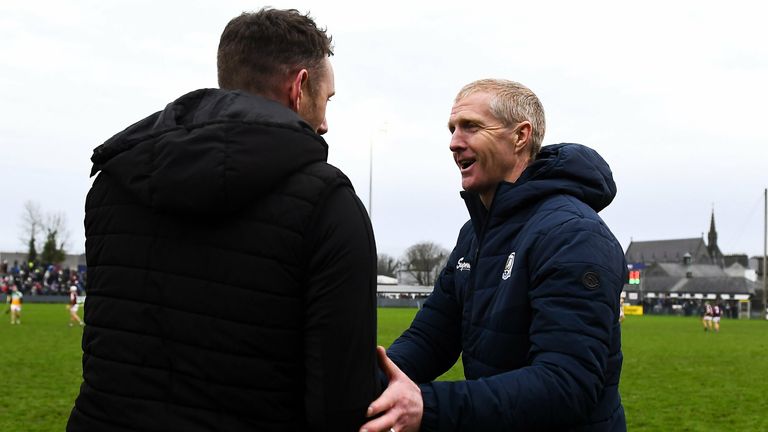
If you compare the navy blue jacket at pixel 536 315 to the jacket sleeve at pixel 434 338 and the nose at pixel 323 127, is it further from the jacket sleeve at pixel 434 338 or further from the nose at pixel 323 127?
the nose at pixel 323 127

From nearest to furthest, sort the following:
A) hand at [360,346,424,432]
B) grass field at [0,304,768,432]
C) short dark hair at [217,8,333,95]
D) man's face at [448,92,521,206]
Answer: hand at [360,346,424,432] → short dark hair at [217,8,333,95] → man's face at [448,92,521,206] → grass field at [0,304,768,432]

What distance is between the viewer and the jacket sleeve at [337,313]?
196 cm

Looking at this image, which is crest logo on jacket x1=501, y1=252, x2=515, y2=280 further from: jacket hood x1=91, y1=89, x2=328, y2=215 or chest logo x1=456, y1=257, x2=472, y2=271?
jacket hood x1=91, y1=89, x2=328, y2=215

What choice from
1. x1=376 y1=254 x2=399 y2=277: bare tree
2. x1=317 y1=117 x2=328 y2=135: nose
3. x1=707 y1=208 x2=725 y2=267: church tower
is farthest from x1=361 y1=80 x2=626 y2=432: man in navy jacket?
x1=707 y1=208 x2=725 y2=267: church tower

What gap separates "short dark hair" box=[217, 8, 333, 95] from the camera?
2.20m

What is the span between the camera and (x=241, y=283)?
1.99 metres

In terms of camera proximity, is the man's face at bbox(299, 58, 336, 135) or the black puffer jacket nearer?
the black puffer jacket

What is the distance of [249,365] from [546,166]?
129 centimetres

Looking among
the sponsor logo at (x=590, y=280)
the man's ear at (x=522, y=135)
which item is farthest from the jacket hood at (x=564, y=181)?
the sponsor logo at (x=590, y=280)

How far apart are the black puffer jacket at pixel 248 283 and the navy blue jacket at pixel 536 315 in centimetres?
43

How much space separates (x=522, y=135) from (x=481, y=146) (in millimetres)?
150

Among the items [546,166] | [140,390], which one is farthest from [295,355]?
[546,166]

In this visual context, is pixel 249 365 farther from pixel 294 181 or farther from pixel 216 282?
pixel 294 181

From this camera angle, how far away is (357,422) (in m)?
2.03
